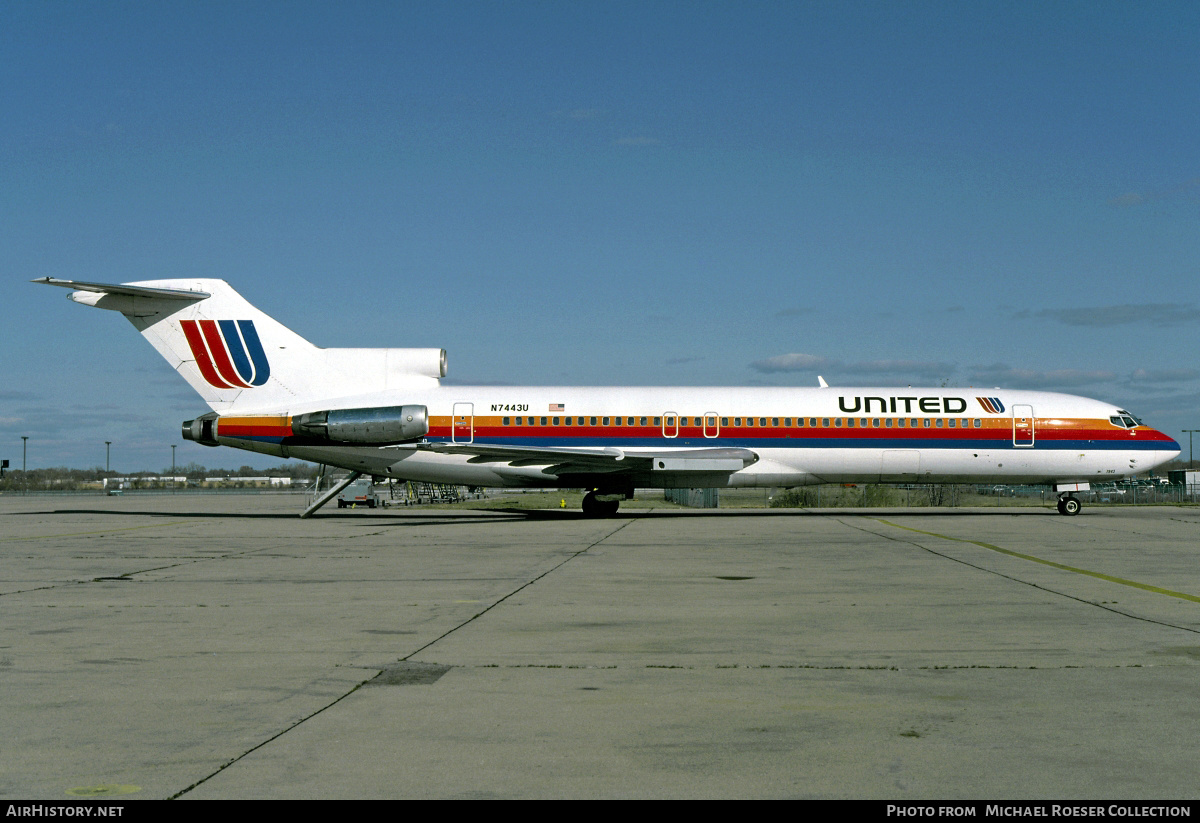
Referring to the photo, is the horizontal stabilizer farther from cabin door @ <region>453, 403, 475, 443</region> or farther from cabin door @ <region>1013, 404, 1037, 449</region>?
cabin door @ <region>1013, 404, 1037, 449</region>

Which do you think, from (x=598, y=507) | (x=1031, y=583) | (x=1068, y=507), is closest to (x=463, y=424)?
(x=598, y=507)

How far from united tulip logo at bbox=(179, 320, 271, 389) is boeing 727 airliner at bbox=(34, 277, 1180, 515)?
0.12ft

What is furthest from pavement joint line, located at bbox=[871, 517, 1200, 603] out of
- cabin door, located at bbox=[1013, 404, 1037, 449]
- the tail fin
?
the tail fin

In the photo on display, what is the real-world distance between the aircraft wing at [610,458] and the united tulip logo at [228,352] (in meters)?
5.08

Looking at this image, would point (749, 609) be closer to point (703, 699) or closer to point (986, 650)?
point (986, 650)

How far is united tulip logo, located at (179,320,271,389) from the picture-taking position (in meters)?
29.2

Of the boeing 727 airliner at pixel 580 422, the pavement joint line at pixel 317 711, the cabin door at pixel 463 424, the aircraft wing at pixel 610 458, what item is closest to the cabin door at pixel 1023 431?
the boeing 727 airliner at pixel 580 422

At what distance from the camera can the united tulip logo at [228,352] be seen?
1150 inches

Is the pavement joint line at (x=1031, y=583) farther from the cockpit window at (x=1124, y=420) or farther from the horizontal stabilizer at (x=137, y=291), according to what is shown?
the horizontal stabilizer at (x=137, y=291)

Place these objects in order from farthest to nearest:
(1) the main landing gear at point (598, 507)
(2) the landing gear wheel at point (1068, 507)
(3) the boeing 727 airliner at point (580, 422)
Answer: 1. (1) the main landing gear at point (598, 507)
2. (2) the landing gear wheel at point (1068, 507)
3. (3) the boeing 727 airliner at point (580, 422)

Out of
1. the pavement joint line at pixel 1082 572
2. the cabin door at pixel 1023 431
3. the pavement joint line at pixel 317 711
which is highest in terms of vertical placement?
the cabin door at pixel 1023 431

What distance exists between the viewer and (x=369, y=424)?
28.1 metres

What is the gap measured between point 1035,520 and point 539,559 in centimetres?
1755

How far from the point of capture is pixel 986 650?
7.61 meters
